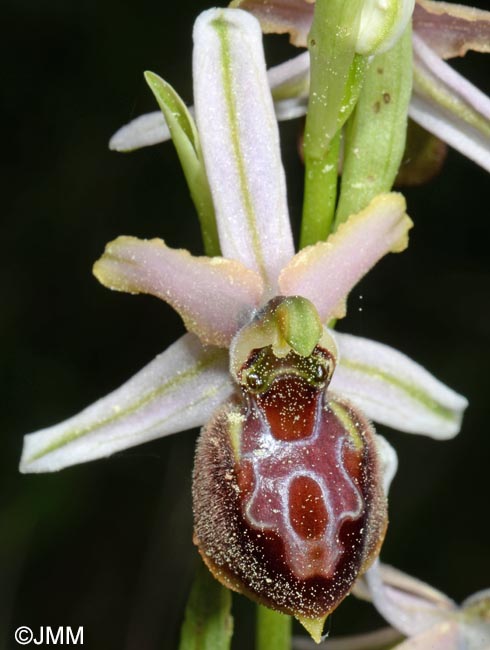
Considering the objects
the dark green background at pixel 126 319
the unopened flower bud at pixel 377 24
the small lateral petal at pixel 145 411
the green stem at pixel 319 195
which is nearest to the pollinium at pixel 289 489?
the small lateral petal at pixel 145 411

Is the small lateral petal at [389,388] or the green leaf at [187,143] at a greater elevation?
the green leaf at [187,143]

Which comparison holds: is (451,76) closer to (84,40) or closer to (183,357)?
(183,357)

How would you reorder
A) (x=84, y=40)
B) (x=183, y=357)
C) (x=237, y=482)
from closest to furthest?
(x=237, y=482) < (x=183, y=357) < (x=84, y=40)

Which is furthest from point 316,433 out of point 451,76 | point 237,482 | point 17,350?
point 17,350

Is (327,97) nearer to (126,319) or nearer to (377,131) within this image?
(377,131)

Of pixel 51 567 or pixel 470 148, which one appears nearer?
pixel 470 148

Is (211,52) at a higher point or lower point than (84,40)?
lower

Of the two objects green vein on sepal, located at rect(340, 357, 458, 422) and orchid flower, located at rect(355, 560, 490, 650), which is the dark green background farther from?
green vein on sepal, located at rect(340, 357, 458, 422)
